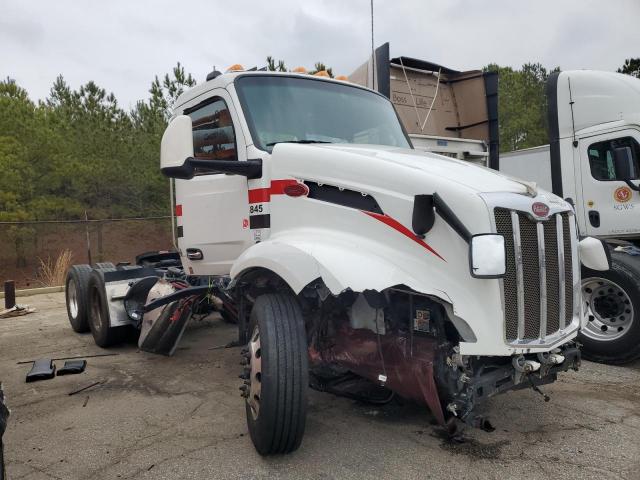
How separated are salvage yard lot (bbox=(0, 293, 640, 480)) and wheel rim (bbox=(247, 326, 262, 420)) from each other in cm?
34

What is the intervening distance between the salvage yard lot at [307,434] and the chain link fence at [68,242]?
1273 cm

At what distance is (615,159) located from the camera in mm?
5969

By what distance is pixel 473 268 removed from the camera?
2.71 meters

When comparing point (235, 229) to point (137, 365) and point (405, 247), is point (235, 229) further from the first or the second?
point (137, 365)

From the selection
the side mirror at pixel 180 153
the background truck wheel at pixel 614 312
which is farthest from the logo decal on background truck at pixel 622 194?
the side mirror at pixel 180 153

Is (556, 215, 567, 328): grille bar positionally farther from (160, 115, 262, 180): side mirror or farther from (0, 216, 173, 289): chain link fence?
(0, 216, 173, 289): chain link fence

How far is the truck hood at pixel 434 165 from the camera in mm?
3107

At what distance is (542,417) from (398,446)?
1245 mm

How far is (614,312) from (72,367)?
18.6ft

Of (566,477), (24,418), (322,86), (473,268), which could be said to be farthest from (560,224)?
(24,418)

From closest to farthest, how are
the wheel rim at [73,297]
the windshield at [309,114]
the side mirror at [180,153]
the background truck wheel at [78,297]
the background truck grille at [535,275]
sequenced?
the background truck grille at [535,275] < the side mirror at [180,153] < the windshield at [309,114] < the background truck wheel at [78,297] < the wheel rim at [73,297]

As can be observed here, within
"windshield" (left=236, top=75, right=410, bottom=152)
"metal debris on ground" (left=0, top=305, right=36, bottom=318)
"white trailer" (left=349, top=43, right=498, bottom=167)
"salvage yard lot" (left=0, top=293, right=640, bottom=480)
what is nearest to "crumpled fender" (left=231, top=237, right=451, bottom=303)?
"windshield" (left=236, top=75, right=410, bottom=152)

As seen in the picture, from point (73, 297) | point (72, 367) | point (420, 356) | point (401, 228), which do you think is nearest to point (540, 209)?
point (401, 228)

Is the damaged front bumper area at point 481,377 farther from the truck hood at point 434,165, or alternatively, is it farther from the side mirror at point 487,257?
the truck hood at point 434,165
